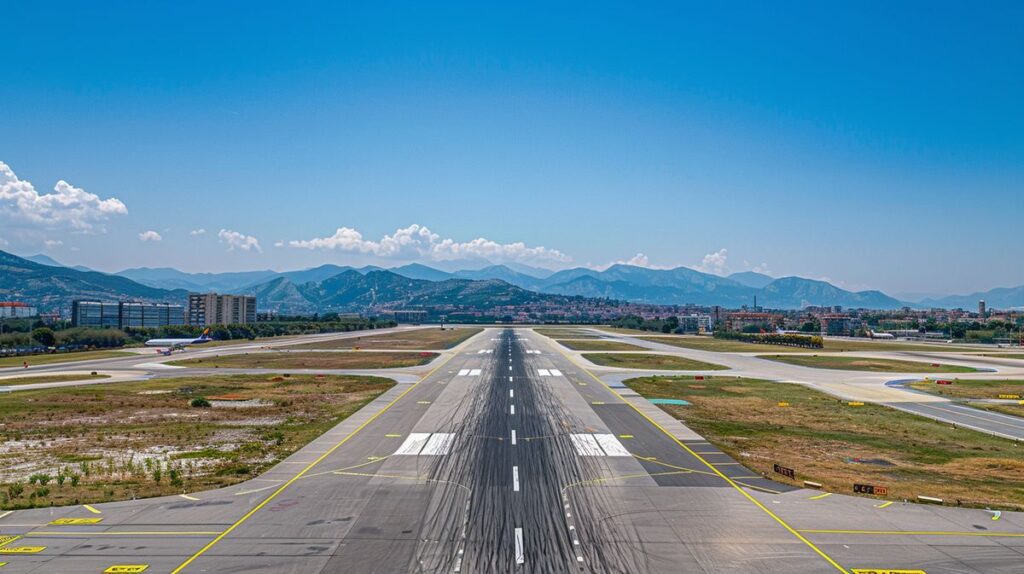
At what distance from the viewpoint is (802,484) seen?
28500 mm

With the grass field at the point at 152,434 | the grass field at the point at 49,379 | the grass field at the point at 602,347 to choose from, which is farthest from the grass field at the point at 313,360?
the grass field at the point at 602,347

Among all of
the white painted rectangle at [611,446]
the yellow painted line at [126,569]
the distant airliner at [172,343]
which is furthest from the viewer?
the distant airliner at [172,343]

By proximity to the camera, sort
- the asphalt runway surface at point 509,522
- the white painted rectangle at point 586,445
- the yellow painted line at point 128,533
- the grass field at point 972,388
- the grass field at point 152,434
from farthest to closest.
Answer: the grass field at point 972,388 < the white painted rectangle at point 586,445 < the grass field at point 152,434 < the yellow painted line at point 128,533 < the asphalt runway surface at point 509,522

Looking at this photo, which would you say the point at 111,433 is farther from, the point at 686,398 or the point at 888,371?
the point at 888,371

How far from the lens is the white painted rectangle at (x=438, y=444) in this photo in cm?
3381

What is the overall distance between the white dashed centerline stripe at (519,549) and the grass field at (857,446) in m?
14.9

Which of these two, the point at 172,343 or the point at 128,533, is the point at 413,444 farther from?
the point at 172,343

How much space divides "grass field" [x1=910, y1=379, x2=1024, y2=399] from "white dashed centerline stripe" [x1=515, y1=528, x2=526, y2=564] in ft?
192

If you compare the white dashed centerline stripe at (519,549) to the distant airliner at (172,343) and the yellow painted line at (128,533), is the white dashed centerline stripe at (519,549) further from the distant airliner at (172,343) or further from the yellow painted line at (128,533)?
the distant airliner at (172,343)

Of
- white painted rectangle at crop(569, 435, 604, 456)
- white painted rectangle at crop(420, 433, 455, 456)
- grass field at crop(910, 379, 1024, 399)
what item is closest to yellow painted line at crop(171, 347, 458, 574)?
white painted rectangle at crop(420, 433, 455, 456)

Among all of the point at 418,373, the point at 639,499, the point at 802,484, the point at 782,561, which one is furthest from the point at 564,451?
the point at 418,373

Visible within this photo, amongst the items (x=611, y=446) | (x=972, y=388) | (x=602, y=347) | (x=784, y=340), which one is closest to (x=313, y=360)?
(x=602, y=347)

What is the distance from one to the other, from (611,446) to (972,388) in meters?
55.2

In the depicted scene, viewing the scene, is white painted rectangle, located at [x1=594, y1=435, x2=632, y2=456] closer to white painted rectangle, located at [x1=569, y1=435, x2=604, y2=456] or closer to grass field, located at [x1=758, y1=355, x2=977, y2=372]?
white painted rectangle, located at [x1=569, y1=435, x2=604, y2=456]
